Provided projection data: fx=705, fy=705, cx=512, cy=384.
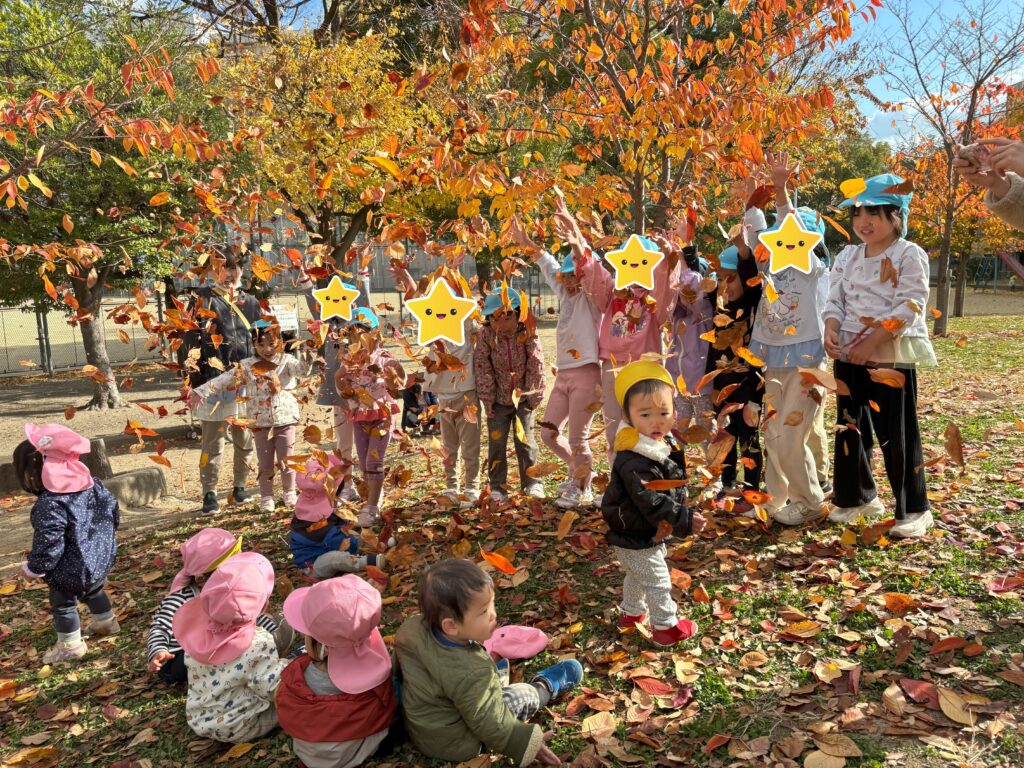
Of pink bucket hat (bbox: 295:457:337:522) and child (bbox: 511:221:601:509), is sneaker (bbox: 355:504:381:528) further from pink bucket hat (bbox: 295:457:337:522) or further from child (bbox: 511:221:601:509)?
child (bbox: 511:221:601:509)

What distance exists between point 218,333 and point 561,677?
498cm

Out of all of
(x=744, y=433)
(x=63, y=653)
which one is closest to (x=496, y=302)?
(x=744, y=433)

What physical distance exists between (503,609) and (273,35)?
38.3 feet

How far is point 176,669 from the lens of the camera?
11.2ft

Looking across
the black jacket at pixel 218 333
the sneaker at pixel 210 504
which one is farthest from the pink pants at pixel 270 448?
the black jacket at pixel 218 333

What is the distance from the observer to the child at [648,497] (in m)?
2.99

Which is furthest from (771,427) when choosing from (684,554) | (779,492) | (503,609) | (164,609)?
(164,609)

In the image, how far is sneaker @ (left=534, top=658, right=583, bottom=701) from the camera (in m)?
2.91

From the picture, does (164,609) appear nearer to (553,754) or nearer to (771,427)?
(553,754)

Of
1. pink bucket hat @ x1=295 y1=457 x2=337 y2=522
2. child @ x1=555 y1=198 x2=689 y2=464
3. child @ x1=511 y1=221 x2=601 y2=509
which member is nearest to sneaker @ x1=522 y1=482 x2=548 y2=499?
child @ x1=511 y1=221 x2=601 y2=509

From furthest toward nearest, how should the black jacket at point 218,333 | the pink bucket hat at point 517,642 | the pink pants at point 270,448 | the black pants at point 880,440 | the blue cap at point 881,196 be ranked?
the black jacket at point 218,333 → the pink pants at point 270,448 → the black pants at point 880,440 → the blue cap at point 881,196 → the pink bucket hat at point 517,642

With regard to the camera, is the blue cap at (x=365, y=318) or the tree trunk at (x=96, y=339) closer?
the blue cap at (x=365, y=318)

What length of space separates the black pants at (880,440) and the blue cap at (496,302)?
7.29 ft

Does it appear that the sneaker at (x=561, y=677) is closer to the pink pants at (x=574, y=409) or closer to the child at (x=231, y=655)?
the child at (x=231, y=655)
